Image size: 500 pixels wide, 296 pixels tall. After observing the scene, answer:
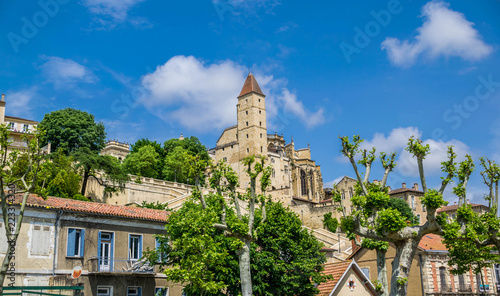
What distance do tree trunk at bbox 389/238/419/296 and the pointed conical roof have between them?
94611 millimetres

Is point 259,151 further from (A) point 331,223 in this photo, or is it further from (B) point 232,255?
(A) point 331,223

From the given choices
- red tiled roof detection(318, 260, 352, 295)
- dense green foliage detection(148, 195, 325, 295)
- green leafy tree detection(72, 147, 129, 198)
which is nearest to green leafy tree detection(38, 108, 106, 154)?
green leafy tree detection(72, 147, 129, 198)

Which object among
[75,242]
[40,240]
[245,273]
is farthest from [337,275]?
[40,240]

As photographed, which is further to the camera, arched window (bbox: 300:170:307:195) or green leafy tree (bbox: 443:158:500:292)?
arched window (bbox: 300:170:307:195)

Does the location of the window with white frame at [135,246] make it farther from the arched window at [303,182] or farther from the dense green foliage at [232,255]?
the arched window at [303,182]

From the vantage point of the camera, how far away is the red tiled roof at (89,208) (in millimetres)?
25797

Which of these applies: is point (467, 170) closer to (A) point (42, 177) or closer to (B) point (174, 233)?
(B) point (174, 233)

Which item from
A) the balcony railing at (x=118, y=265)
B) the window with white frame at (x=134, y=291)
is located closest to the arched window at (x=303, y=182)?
the balcony railing at (x=118, y=265)

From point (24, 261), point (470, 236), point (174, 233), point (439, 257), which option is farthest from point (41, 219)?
point (439, 257)

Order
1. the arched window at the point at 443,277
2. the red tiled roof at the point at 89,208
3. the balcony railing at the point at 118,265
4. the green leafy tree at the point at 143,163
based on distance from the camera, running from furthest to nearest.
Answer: the green leafy tree at the point at 143,163 → the arched window at the point at 443,277 → the balcony railing at the point at 118,265 → the red tiled roof at the point at 89,208

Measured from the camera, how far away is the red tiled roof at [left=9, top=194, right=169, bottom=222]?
84.6 ft

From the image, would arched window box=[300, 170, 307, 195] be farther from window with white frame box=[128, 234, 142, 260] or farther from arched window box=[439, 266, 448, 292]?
window with white frame box=[128, 234, 142, 260]

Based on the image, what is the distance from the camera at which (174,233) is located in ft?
83.7

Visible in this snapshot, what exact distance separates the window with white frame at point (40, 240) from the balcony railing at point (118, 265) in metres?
2.32
